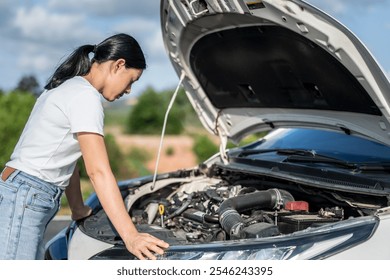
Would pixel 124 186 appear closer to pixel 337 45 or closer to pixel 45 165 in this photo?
pixel 45 165

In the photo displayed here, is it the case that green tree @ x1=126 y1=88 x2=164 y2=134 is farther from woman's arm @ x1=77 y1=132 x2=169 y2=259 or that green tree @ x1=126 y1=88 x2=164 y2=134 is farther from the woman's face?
woman's arm @ x1=77 y1=132 x2=169 y2=259

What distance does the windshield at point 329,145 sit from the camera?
4.00 metres

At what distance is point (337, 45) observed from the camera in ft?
10.8

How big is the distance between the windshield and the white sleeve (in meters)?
1.86

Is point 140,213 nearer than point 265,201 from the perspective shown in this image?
No

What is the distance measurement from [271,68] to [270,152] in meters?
0.80

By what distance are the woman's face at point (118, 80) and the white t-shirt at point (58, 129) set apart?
0.43ft

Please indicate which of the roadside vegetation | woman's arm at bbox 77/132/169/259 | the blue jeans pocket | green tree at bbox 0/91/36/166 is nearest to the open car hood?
the roadside vegetation

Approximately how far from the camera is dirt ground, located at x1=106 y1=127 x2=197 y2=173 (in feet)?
60.9

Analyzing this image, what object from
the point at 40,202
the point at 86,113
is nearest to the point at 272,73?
the point at 86,113

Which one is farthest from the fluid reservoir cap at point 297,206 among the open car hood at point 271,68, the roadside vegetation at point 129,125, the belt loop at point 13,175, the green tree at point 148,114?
the green tree at point 148,114

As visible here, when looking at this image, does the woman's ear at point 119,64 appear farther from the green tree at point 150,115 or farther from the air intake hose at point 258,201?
the green tree at point 150,115
